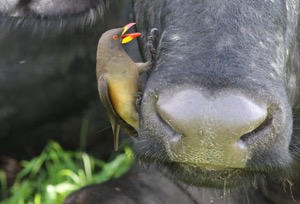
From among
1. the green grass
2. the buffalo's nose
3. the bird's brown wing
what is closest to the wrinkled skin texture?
the buffalo's nose

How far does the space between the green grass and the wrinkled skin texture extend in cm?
117

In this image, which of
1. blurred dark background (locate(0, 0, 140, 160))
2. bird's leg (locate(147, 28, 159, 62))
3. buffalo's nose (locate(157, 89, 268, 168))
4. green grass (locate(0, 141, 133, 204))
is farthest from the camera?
blurred dark background (locate(0, 0, 140, 160))

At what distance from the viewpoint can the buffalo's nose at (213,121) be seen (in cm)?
211

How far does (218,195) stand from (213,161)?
27.5 inches

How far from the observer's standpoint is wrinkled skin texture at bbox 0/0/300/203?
7.07 ft

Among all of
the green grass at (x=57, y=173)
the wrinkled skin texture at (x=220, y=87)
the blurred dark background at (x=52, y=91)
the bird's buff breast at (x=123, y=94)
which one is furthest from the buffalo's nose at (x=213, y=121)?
the blurred dark background at (x=52, y=91)

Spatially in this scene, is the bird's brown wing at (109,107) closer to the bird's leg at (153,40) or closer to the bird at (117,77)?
the bird at (117,77)

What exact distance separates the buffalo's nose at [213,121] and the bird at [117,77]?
29 cm

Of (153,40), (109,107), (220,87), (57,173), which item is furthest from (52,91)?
(220,87)

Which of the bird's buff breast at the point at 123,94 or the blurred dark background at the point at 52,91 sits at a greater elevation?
the bird's buff breast at the point at 123,94

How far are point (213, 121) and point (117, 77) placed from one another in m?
0.43

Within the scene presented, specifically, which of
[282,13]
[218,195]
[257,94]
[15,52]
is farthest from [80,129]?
[257,94]

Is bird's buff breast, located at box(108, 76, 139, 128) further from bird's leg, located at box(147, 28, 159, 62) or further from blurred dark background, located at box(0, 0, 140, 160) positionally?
blurred dark background, located at box(0, 0, 140, 160)

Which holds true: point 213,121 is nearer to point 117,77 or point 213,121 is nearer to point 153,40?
point 117,77
